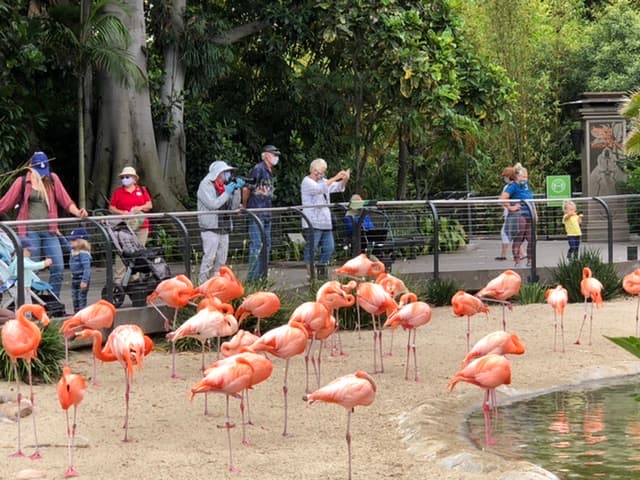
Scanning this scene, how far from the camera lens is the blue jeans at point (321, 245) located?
13625 mm

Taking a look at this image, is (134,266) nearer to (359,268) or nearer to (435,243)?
(359,268)

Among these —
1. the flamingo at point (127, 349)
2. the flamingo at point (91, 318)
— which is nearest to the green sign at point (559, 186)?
the flamingo at point (91, 318)

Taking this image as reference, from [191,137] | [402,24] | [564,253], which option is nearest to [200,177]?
[191,137]

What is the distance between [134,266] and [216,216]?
1315 mm

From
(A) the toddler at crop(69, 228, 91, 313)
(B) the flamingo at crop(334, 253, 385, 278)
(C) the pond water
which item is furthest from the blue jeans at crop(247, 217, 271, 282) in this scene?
(C) the pond water

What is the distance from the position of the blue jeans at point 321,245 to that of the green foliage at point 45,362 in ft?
14.3

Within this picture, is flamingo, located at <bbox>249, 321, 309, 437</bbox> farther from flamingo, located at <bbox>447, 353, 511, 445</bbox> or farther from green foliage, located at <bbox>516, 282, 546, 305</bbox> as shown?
green foliage, located at <bbox>516, 282, 546, 305</bbox>

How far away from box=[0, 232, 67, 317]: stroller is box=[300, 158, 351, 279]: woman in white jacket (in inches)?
141

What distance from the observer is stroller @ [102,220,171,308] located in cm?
1151

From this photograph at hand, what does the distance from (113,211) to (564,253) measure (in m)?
7.17

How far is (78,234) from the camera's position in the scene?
11320 millimetres

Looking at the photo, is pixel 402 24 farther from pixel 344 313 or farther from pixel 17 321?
pixel 17 321

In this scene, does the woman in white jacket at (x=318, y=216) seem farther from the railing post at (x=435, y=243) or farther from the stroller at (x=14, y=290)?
the stroller at (x=14, y=290)

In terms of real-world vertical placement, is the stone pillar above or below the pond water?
above
